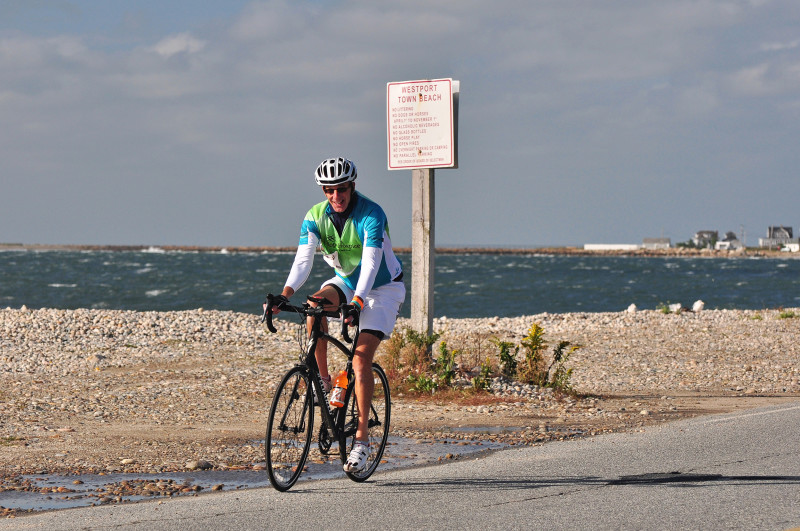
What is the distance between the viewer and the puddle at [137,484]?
632 cm

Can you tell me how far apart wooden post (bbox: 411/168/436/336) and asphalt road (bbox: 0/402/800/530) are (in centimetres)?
433

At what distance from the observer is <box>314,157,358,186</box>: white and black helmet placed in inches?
260

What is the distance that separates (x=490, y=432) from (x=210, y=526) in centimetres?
429

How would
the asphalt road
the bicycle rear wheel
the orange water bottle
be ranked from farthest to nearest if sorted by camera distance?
the bicycle rear wheel
the orange water bottle
the asphalt road

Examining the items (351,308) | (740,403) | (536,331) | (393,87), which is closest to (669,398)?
(740,403)

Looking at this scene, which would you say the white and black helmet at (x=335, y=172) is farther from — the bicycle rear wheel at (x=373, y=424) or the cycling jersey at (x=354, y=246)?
the bicycle rear wheel at (x=373, y=424)

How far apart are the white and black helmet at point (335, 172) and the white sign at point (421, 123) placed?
18.6ft

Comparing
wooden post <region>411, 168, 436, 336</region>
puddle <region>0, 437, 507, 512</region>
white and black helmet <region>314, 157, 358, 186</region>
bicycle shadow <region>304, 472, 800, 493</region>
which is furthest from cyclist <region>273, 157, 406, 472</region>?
wooden post <region>411, 168, 436, 336</region>

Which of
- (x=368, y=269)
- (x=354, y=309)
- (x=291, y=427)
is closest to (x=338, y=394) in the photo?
(x=291, y=427)

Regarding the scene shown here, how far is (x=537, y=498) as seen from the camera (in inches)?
255

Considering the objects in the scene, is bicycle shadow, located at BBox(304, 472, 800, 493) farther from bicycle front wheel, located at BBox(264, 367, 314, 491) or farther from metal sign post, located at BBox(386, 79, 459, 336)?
metal sign post, located at BBox(386, 79, 459, 336)

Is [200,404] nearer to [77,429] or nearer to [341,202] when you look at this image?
[77,429]

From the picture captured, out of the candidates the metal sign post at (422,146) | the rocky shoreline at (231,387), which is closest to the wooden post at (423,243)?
the metal sign post at (422,146)

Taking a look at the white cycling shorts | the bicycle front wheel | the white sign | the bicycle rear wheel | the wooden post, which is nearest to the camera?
the bicycle front wheel
